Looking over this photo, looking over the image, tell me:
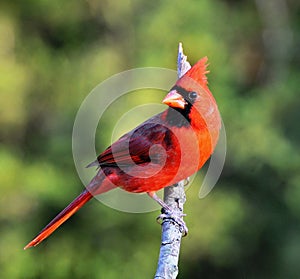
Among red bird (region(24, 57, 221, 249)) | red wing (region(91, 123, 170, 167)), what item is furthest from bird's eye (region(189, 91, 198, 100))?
red wing (region(91, 123, 170, 167))

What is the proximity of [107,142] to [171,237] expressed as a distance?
137 centimetres

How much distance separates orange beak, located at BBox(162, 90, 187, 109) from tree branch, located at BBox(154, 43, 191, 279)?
1.45ft

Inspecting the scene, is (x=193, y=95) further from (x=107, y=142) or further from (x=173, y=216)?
(x=107, y=142)

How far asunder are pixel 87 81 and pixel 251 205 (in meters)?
1.31

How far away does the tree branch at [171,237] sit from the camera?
2.40 m

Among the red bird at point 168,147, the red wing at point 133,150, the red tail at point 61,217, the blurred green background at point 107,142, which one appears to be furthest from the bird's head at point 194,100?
the blurred green background at point 107,142

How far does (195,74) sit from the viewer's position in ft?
8.82

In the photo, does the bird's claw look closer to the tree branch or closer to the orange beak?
the tree branch

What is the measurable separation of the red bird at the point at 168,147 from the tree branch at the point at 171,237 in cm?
9

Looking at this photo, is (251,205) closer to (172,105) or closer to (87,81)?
(87,81)

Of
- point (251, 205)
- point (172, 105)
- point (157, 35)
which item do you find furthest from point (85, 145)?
point (172, 105)

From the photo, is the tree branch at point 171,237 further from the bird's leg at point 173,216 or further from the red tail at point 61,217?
the red tail at point 61,217

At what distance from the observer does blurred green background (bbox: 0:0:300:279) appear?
4164 millimetres

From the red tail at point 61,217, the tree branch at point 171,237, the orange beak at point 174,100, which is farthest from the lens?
the red tail at point 61,217
